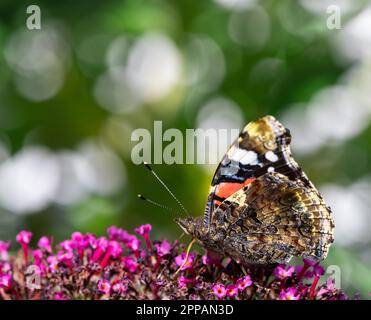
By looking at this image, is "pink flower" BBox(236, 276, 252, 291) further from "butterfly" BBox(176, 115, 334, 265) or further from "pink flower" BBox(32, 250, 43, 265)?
"pink flower" BBox(32, 250, 43, 265)

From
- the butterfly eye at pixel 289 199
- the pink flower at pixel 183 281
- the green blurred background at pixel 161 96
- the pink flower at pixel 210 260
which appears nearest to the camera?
the pink flower at pixel 183 281

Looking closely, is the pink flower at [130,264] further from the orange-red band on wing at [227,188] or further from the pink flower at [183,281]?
the orange-red band on wing at [227,188]

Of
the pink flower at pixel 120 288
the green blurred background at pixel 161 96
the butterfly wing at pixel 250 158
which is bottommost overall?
the pink flower at pixel 120 288

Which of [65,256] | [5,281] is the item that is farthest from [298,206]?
[5,281]

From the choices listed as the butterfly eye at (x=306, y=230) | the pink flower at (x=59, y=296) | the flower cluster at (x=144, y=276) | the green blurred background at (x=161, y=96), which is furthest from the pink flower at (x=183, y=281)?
the green blurred background at (x=161, y=96)

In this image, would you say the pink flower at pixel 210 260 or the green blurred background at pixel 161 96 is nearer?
the pink flower at pixel 210 260

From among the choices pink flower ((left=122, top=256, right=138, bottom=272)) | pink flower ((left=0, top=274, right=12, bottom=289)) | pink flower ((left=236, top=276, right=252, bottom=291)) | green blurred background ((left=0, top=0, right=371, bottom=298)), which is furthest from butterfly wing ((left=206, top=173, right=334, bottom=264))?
green blurred background ((left=0, top=0, right=371, bottom=298))
